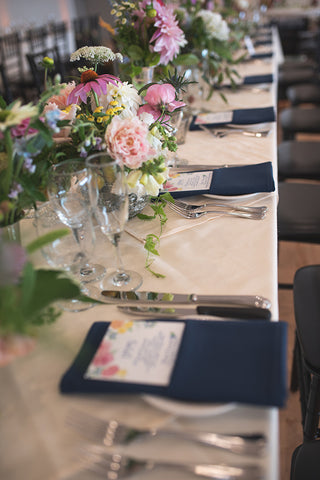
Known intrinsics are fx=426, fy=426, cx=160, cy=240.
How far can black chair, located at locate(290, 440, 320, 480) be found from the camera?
0.85 metres

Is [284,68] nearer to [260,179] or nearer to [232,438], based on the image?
[260,179]

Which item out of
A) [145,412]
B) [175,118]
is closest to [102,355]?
[145,412]

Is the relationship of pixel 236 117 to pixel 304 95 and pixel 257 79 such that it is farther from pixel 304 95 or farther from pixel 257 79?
pixel 304 95

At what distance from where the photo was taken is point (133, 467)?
0.53 meters

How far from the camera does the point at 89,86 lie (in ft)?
3.48

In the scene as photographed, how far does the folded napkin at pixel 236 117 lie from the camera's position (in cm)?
175

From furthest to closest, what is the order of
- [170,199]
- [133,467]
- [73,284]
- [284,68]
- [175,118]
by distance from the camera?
[284,68]
[175,118]
[170,199]
[73,284]
[133,467]

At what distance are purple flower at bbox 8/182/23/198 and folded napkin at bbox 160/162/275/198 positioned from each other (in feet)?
1.59

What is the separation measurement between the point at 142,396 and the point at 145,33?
152cm

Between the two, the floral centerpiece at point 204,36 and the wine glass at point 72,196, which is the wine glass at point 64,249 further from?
the floral centerpiece at point 204,36

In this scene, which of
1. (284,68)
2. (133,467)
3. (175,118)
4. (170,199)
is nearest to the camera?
(133,467)

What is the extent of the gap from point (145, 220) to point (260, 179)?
1.18 feet

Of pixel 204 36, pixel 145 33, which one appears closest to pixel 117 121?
pixel 145 33

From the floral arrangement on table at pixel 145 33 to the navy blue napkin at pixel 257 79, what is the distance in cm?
91
